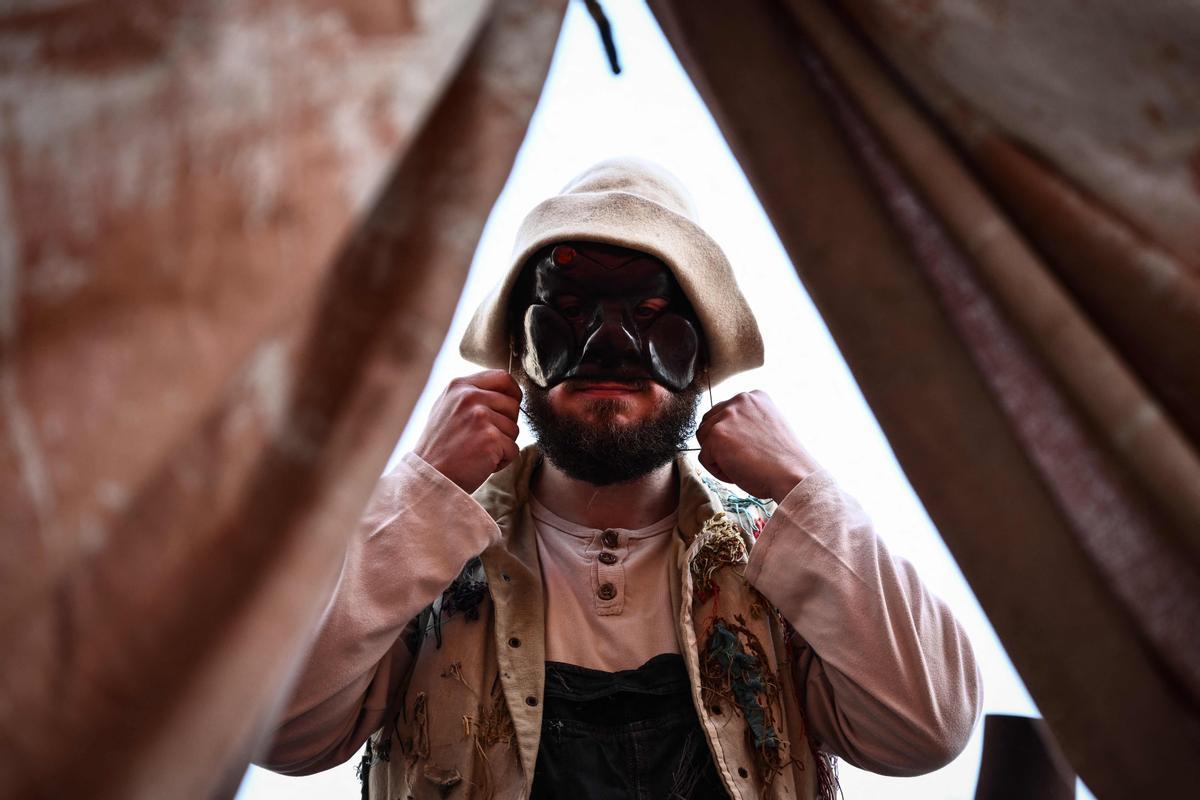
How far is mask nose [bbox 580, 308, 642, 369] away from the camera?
147 cm

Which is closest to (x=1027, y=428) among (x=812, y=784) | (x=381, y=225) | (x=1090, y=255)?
(x=1090, y=255)

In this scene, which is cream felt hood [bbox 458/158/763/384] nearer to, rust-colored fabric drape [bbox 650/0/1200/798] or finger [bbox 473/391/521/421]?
finger [bbox 473/391/521/421]

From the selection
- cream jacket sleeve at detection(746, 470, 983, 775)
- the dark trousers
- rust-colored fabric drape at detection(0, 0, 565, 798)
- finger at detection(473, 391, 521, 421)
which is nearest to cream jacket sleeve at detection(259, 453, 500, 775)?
finger at detection(473, 391, 521, 421)

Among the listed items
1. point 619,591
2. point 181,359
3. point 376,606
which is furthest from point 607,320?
point 181,359

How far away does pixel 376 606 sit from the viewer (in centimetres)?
126

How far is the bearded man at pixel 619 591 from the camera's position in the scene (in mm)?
1276

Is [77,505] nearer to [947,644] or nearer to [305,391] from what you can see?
[305,391]

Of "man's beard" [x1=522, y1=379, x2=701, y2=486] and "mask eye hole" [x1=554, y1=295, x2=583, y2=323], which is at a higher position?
"mask eye hole" [x1=554, y1=295, x2=583, y2=323]

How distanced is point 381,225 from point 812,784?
118cm

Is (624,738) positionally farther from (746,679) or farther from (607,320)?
(607,320)

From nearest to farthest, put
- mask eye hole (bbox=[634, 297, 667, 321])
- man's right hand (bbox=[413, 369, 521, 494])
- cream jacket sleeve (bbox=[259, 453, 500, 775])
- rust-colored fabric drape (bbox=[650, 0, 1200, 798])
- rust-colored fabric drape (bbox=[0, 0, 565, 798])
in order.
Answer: rust-colored fabric drape (bbox=[0, 0, 565, 798]) → rust-colored fabric drape (bbox=[650, 0, 1200, 798]) → cream jacket sleeve (bbox=[259, 453, 500, 775]) → man's right hand (bbox=[413, 369, 521, 494]) → mask eye hole (bbox=[634, 297, 667, 321])

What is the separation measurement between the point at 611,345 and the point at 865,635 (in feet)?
2.06

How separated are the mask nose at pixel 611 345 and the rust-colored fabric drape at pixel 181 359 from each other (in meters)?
0.88

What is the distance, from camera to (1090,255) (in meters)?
0.63
